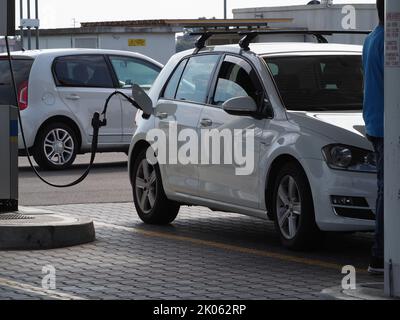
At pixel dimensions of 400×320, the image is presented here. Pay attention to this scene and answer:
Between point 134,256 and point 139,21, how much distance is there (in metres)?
46.3

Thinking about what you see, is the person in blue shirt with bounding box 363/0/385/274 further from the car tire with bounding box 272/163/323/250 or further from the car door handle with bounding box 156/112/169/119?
the car door handle with bounding box 156/112/169/119

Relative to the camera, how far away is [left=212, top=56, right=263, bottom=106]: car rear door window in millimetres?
11602

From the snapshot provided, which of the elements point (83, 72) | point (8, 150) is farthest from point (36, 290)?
point (83, 72)

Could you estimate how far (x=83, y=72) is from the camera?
66.7 ft

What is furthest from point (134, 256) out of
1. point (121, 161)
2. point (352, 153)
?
point (121, 161)

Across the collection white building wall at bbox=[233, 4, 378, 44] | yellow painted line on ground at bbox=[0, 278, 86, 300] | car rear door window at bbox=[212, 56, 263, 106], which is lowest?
yellow painted line on ground at bbox=[0, 278, 86, 300]

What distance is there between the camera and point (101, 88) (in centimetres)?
2042

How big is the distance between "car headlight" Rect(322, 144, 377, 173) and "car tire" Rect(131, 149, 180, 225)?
9.21 ft

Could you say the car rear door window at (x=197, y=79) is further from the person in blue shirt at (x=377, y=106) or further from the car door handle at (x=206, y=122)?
the person in blue shirt at (x=377, y=106)

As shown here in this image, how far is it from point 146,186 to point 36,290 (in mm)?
4267

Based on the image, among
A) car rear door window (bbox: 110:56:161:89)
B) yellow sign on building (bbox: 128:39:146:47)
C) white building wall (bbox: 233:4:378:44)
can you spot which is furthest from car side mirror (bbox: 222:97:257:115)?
yellow sign on building (bbox: 128:39:146:47)

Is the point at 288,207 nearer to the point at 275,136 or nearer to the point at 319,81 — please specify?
the point at 275,136

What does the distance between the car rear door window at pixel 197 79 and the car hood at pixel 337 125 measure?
1564 mm

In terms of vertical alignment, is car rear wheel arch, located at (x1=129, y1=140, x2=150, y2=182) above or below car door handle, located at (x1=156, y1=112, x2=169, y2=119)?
below
